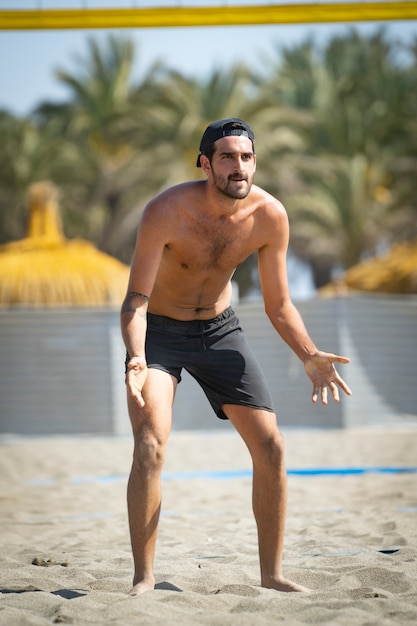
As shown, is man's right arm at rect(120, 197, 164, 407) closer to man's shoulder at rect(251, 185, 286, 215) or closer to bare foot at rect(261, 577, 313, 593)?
man's shoulder at rect(251, 185, 286, 215)

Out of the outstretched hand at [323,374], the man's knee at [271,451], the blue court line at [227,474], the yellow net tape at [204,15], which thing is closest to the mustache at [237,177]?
the outstretched hand at [323,374]

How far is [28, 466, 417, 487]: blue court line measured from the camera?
808cm

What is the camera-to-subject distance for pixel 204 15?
28.9 feet

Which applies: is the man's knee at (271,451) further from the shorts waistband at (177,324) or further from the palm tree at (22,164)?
the palm tree at (22,164)

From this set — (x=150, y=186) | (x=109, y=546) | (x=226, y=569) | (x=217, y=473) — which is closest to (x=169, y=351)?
(x=226, y=569)

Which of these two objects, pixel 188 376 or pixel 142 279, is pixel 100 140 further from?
pixel 142 279

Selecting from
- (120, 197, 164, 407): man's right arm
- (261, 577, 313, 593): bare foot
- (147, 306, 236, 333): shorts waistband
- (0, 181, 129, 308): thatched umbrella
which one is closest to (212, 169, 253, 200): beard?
(120, 197, 164, 407): man's right arm

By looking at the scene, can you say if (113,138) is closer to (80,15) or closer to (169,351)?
(80,15)

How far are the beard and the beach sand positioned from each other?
1544mm

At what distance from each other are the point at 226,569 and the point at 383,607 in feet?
3.44

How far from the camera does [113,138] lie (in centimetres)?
2675

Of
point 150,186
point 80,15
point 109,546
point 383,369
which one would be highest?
point 150,186

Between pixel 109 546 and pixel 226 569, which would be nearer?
pixel 226 569

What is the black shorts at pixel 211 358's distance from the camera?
414cm
